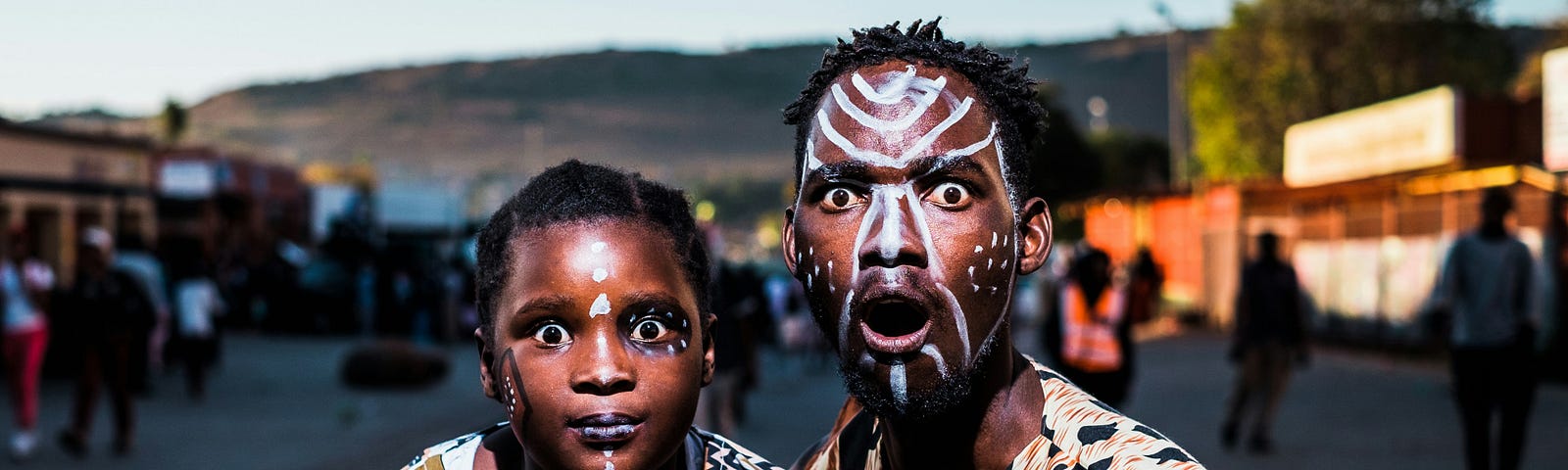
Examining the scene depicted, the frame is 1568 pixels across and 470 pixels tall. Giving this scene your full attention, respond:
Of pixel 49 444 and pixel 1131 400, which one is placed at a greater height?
pixel 49 444

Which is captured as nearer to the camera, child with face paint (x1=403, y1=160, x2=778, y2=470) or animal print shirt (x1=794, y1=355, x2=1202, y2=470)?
animal print shirt (x1=794, y1=355, x2=1202, y2=470)

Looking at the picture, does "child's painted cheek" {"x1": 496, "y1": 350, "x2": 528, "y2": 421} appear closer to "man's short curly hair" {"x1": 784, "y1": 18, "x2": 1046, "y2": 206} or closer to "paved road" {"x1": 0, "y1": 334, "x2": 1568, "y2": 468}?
"man's short curly hair" {"x1": 784, "y1": 18, "x2": 1046, "y2": 206}

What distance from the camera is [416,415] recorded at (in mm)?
13820

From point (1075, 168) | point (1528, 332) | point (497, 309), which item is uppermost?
point (497, 309)

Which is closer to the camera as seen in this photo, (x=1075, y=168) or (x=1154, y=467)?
(x=1154, y=467)

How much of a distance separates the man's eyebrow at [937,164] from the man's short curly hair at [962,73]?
10 centimetres

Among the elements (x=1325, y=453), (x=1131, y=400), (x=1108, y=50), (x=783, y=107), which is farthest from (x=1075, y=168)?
(x=1108, y=50)

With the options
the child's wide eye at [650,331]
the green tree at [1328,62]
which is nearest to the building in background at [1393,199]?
the child's wide eye at [650,331]

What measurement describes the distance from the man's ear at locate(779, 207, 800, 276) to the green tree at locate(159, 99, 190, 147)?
88144 mm

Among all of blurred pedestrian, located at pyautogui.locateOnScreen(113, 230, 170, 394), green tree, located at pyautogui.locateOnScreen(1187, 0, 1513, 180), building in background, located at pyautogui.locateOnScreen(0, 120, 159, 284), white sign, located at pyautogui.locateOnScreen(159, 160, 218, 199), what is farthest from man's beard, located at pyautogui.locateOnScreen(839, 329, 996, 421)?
green tree, located at pyautogui.locateOnScreen(1187, 0, 1513, 180)

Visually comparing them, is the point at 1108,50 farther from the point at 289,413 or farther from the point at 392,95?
the point at 289,413

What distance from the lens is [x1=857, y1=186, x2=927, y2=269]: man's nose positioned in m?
2.40

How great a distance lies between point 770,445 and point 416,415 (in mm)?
4168

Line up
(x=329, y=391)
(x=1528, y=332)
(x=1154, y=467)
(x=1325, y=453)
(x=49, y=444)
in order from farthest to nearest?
(x=329, y=391) → (x=49, y=444) → (x=1325, y=453) → (x=1528, y=332) → (x=1154, y=467)
